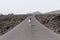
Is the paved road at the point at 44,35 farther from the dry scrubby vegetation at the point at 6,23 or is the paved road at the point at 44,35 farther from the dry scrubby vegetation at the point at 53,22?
the dry scrubby vegetation at the point at 6,23

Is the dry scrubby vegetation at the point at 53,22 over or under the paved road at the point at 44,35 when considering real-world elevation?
under

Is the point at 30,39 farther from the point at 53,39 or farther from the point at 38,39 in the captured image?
the point at 53,39

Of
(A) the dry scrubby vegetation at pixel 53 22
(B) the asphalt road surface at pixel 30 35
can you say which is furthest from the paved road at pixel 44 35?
(A) the dry scrubby vegetation at pixel 53 22

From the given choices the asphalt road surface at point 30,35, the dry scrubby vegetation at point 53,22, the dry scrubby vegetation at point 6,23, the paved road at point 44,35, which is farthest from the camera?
the dry scrubby vegetation at point 6,23

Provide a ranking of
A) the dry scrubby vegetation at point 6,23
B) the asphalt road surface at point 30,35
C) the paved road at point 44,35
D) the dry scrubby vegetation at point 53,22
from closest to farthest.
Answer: the asphalt road surface at point 30,35 < the paved road at point 44,35 < the dry scrubby vegetation at point 53,22 < the dry scrubby vegetation at point 6,23

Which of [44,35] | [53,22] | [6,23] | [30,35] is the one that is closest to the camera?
[30,35]

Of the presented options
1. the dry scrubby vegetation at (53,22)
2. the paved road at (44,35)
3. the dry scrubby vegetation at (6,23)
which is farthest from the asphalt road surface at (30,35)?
the dry scrubby vegetation at (6,23)

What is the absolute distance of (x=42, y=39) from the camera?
18844 mm

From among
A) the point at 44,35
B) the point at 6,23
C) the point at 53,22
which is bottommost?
the point at 6,23

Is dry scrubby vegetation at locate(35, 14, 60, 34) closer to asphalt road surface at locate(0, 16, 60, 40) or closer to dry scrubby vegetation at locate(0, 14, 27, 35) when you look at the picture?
asphalt road surface at locate(0, 16, 60, 40)

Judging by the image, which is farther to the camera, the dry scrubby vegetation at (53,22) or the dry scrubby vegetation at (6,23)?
the dry scrubby vegetation at (6,23)

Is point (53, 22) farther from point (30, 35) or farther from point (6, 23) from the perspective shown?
point (30, 35)

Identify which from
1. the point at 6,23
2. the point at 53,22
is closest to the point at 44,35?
the point at 53,22

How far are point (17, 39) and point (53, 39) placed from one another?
2.81 metres
